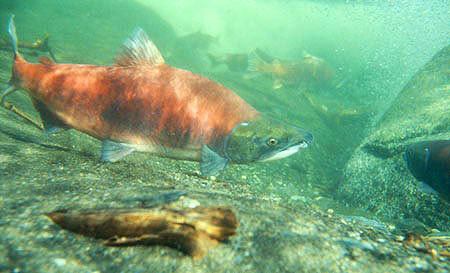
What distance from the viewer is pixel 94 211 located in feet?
3.99

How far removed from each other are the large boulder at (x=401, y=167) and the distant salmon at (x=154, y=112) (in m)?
3.48

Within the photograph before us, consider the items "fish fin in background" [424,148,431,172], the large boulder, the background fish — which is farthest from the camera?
the large boulder

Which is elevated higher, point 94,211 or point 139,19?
point 139,19

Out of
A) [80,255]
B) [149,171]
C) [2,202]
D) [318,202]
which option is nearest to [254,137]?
[149,171]

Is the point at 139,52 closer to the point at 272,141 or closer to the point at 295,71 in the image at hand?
the point at 272,141

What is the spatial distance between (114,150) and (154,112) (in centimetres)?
54

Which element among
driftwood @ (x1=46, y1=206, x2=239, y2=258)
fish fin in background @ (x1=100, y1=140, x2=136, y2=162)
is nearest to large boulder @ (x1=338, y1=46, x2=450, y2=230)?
driftwood @ (x1=46, y1=206, x2=239, y2=258)

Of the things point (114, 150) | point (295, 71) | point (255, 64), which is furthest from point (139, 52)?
point (295, 71)

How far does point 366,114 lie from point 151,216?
37.0ft

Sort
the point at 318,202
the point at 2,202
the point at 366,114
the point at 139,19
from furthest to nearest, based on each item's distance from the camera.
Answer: the point at 139,19
the point at 366,114
the point at 318,202
the point at 2,202

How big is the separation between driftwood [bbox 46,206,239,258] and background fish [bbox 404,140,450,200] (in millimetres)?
3390

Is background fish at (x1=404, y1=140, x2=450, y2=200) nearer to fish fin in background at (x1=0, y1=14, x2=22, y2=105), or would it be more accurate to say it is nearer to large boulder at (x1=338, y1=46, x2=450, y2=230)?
large boulder at (x1=338, y1=46, x2=450, y2=230)

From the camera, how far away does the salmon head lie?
2309 millimetres

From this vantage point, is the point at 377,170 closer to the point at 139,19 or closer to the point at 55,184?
the point at 55,184
